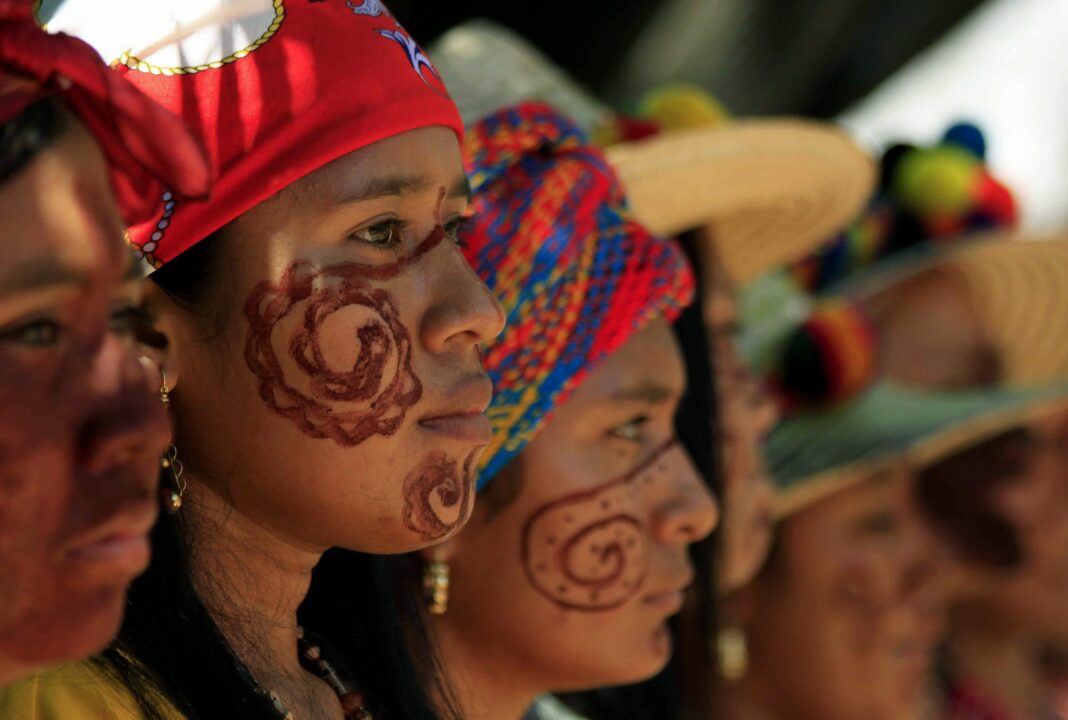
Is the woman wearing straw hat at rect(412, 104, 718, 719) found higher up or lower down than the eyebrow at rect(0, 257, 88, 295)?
lower down

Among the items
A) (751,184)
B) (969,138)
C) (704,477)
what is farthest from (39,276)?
(969,138)

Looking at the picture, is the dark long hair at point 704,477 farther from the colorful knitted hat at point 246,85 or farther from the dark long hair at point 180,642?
the colorful knitted hat at point 246,85

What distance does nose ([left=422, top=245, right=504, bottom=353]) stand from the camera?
1.76 meters

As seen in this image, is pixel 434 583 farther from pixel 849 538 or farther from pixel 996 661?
pixel 996 661

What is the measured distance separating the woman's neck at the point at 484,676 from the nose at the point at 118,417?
117 cm

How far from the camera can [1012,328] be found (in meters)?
4.48

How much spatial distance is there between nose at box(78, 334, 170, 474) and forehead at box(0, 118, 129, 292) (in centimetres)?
7

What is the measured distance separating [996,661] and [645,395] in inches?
97.7

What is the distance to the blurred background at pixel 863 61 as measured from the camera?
5695 mm

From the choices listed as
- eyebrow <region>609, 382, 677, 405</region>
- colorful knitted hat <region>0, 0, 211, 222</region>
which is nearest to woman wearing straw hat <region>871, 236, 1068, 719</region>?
eyebrow <region>609, 382, 677, 405</region>

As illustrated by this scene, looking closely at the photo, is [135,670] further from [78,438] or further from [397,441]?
[78,438]

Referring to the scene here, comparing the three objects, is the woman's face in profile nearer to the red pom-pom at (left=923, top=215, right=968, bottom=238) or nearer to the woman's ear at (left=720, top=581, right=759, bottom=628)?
the woman's ear at (left=720, top=581, right=759, bottom=628)

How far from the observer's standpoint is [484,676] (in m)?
2.39

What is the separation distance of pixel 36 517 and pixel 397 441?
0.60 m
